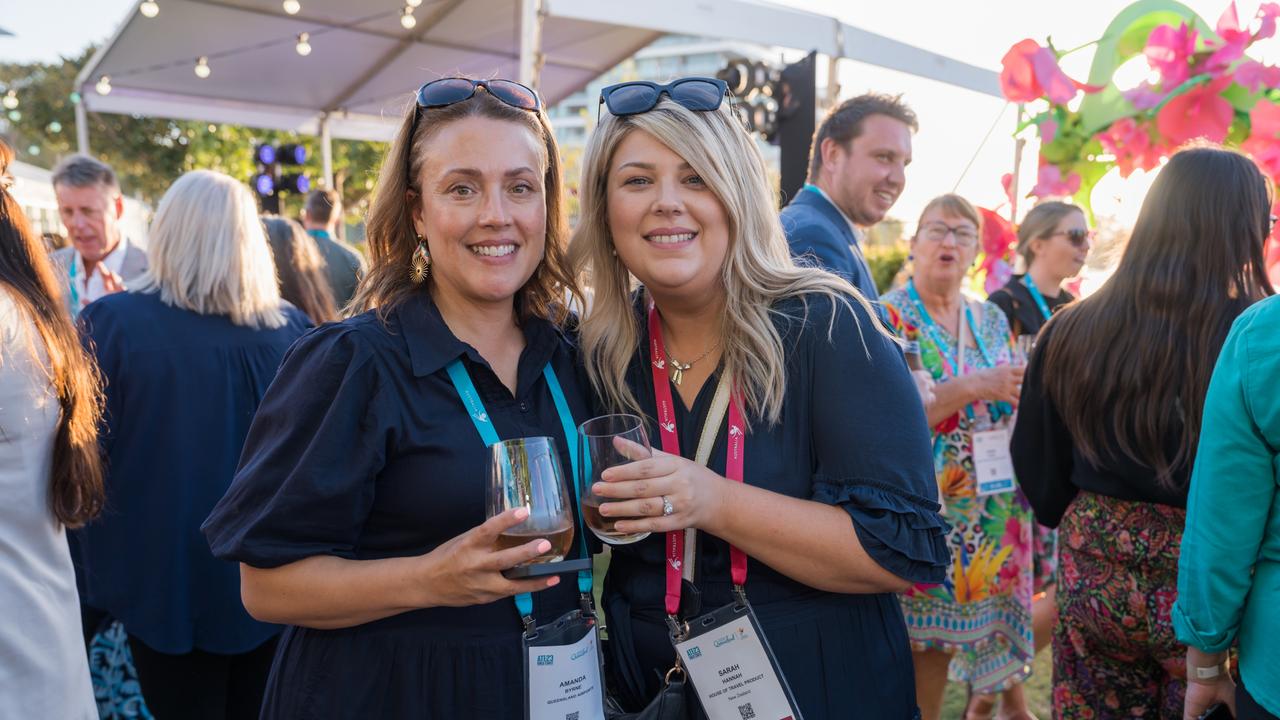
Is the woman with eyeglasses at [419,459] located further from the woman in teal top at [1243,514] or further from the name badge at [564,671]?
the woman in teal top at [1243,514]

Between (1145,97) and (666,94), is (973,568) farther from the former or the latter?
(666,94)

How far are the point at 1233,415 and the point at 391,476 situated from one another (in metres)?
1.57

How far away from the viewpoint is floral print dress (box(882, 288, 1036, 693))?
342cm

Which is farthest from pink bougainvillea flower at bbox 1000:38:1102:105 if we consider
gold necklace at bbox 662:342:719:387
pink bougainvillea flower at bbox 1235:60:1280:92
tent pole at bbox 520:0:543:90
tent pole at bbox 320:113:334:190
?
tent pole at bbox 320:113:334:190

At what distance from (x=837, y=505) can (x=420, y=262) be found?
0.98m

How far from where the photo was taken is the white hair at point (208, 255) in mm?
2914

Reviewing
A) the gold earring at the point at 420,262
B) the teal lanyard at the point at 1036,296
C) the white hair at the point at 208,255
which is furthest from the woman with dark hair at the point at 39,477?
the teal lanyard at the point at 1036,296

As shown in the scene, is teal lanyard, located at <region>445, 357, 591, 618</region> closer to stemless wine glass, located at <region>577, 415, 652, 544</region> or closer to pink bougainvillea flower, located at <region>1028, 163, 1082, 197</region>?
stemless wine glass, located at <region>577, 415, 652, 544</region>

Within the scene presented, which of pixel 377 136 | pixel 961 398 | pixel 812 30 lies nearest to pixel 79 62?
pixel 377 136

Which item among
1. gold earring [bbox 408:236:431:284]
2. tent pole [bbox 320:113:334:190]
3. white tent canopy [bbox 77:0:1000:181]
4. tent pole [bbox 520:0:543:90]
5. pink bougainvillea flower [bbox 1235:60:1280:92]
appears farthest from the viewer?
tent pole [bbox 320:113:334:190]

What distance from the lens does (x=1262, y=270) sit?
232 centimetres

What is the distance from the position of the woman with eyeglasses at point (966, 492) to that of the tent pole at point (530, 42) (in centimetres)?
331

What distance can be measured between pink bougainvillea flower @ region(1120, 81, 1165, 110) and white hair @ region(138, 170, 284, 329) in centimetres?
293

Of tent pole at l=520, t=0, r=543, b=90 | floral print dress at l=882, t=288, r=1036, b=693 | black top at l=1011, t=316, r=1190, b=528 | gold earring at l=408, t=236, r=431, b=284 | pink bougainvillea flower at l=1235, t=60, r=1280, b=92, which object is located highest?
tent pole at l=520, t=0, r=543, b=90
